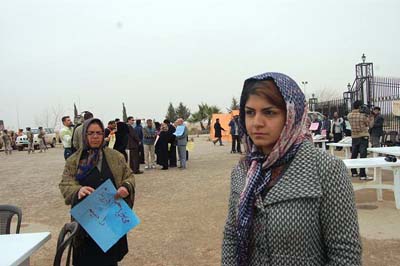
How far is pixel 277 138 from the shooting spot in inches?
64.6

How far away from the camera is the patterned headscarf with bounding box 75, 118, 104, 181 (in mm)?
3473

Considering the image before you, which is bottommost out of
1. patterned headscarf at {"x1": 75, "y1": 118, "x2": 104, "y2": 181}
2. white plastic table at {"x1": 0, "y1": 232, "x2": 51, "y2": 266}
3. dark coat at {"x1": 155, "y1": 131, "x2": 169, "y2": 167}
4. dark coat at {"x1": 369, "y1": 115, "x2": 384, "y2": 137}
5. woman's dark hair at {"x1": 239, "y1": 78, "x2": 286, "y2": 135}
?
dark coat at {"x1": 155, "y1": 131, "x2": 169, "y2": 167}

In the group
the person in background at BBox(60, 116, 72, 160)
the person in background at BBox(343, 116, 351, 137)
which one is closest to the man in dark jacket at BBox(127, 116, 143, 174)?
the person in background at BBox(60, 116, 72, 160)

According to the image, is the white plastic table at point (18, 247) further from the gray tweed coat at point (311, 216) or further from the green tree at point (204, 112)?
the green tree at point (204, 112)

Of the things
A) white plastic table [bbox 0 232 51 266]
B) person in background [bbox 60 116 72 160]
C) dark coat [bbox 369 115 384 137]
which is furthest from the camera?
dark coat [bbox 369 115 384 137]

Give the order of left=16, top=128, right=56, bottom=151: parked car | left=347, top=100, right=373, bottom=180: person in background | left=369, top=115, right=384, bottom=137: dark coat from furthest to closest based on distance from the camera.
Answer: left=16, top=128, right=56, bottom=151: parked car
left=369, top=115, right=384, bottom=137: dark coat
left=347, top=100, right=373, bottom=180: person in background

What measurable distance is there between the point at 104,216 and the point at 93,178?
0.41 meters

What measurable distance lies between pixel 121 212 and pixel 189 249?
1967mm

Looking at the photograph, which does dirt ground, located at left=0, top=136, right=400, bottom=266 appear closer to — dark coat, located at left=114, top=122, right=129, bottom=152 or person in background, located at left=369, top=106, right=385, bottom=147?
dark coat, located at left=114, top=122, right=129, bottom=152

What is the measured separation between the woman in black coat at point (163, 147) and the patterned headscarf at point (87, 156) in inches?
374

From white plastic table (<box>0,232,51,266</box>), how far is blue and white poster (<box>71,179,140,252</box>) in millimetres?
315

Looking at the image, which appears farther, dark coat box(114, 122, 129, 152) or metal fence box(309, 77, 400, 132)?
metal fence box(309, 77, 400, 132)

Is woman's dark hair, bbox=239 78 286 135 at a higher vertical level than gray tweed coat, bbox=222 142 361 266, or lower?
higher

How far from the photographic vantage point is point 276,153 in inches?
62.5
